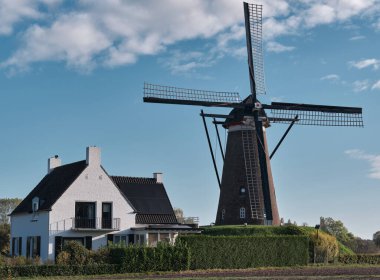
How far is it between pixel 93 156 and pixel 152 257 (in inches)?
487

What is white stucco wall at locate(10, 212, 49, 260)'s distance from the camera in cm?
4340

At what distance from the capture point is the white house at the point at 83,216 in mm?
43656

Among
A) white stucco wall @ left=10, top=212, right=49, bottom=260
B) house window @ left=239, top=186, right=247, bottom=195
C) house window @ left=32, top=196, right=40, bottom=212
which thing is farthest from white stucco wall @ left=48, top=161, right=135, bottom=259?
house window @ left=239, top=186, right=247, bottom=195

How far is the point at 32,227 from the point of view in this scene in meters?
45.9

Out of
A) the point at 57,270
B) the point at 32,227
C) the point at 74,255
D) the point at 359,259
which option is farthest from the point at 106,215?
the point at 359,259

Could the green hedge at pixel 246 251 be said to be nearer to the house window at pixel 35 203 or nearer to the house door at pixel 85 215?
the house door at pixel 85 215

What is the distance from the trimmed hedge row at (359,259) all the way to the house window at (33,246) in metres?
21.2

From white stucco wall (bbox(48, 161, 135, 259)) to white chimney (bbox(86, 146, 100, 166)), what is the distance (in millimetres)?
217

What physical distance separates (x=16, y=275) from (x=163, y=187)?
2090cm

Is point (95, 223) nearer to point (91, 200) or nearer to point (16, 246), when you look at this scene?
point (91, 200)

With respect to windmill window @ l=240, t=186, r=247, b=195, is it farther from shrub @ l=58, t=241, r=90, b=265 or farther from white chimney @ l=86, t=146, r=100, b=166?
shrub @ l=58, t=241, r=90, b=265

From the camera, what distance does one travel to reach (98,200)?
149 ft

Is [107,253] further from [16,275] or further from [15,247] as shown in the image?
[15,247]

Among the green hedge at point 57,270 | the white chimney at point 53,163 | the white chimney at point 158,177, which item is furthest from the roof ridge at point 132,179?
the green hedge at point 57,270
